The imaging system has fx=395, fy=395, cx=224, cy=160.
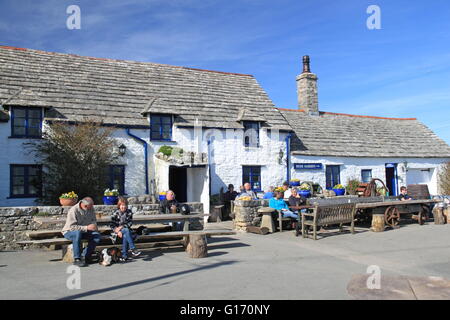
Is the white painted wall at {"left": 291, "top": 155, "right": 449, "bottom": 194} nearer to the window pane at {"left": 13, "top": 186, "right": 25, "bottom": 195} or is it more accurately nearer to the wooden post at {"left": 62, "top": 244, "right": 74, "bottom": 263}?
the window pane at {"left": 13, "top": 186, "right": 25, "bottom": 195}

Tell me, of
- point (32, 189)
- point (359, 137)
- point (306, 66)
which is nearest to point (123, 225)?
point (32, 189)

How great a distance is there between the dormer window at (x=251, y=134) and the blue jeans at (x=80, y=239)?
11487 mm

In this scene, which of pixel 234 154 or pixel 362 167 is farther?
pixel 362 167

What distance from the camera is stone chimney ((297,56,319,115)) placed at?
990 inches

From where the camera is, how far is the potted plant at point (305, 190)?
55.2 ft

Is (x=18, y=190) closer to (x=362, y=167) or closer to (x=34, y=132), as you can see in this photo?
(x=34, y=132)

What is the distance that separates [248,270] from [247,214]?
5.93 metres

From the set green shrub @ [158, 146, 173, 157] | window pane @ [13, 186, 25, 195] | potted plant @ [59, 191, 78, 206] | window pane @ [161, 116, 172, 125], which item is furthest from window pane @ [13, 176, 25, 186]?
window pane @ [161, 116, 172, 125]

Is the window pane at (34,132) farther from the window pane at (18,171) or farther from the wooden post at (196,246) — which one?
the wooden post at (196,246)

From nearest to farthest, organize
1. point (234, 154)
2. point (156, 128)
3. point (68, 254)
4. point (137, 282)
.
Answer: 1. point (137, 282)
2. point (68, 254)
3. point (156, 128)
4. point (234, 154)

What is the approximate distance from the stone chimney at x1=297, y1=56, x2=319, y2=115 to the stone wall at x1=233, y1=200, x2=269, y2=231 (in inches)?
503

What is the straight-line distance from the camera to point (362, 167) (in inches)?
898

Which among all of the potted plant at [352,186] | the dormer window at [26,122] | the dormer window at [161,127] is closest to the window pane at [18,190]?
the dormer window at [26,122]
